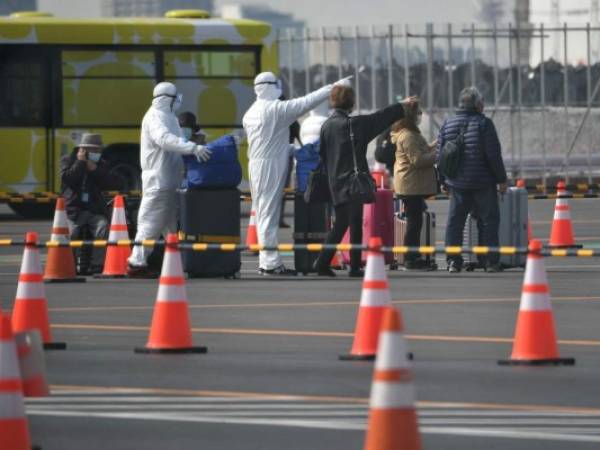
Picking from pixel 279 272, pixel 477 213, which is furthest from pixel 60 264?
pixel 477 213

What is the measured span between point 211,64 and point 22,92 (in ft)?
9.95

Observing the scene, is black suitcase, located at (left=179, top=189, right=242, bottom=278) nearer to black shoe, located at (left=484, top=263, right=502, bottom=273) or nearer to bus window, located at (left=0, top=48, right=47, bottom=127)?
black shoe, located at (left=484, top=263, right=502, bottom=273)

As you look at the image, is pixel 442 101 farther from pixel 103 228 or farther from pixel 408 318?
pixel 408 318

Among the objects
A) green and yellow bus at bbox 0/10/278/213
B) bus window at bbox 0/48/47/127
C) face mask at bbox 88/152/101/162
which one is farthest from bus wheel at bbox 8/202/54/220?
face mask at bbox 88/152/101/162

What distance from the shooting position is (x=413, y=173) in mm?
21297

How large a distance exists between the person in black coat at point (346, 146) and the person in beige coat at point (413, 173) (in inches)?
46.8

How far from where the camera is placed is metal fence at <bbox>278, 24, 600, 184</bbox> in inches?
1545

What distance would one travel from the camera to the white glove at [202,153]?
19891 mm

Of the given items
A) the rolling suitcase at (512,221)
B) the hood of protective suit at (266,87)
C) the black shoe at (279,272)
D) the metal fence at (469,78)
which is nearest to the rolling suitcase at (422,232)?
the rolling suitcase at (512,221)

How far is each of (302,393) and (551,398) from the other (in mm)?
1312

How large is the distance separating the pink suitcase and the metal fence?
17.0 meters

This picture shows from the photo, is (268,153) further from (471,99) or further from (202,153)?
(471,99)

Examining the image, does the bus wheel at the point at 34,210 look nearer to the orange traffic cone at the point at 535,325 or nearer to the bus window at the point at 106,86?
the bus window at the point at 106,86

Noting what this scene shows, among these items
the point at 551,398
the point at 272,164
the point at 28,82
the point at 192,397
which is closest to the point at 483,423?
the point at 551,398
